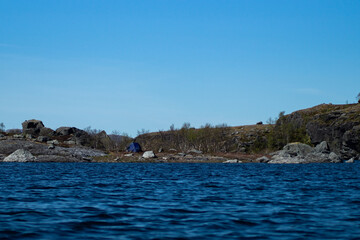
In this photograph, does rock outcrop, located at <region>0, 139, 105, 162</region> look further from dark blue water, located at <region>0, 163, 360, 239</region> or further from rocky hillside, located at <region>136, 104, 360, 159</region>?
dark blue water, located at <region>0, 163, 360, 239</region>

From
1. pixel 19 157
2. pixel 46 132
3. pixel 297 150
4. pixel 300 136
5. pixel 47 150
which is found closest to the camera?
pixel 19 157

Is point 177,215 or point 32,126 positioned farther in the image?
point 32,126

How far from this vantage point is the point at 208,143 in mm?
119875

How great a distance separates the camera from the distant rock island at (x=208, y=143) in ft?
295

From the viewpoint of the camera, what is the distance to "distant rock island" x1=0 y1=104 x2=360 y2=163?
8988 cm

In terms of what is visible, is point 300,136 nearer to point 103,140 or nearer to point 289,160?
point 289,160

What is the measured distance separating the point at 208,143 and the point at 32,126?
5787 cm

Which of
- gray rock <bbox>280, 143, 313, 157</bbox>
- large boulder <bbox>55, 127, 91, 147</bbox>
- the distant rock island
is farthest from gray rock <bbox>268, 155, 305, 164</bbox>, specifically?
large boulder <bbox>55, 127, 91, 147</bbox>

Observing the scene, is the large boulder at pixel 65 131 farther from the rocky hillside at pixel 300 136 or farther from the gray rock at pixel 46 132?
the rocky hillside at pixel 300 136

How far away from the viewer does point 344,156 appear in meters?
116

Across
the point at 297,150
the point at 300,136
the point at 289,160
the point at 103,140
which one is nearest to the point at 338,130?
the point at 300,136

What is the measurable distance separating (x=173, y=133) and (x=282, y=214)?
116476 mm

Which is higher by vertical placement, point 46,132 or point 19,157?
point 46,132

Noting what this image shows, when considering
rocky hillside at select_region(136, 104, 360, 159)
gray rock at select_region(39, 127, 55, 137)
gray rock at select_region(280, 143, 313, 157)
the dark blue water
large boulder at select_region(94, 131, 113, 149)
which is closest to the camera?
the dark blue water
